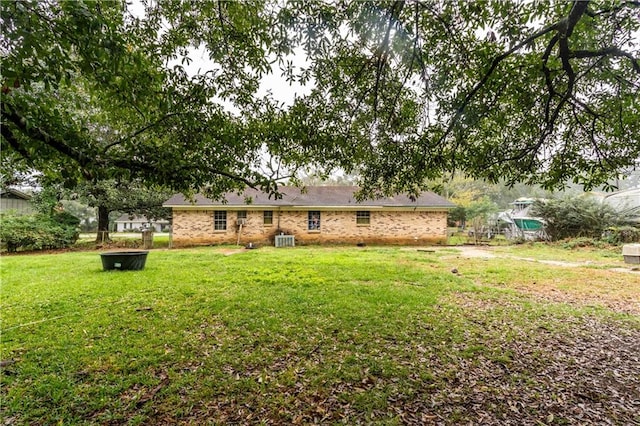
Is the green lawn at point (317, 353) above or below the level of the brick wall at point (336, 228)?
below

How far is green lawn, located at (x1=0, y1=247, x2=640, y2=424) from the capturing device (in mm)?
2646

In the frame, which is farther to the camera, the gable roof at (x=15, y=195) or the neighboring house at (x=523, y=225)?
the gable roof at (x=15, y=195)

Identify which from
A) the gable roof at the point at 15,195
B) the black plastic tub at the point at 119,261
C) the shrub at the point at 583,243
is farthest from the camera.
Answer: the gable roof at the point at 15,195

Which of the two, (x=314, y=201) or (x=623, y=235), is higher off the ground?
(x=314, y=201)

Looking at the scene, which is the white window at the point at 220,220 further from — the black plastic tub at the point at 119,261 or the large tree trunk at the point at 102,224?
the black plastic tub at the point at 119,261

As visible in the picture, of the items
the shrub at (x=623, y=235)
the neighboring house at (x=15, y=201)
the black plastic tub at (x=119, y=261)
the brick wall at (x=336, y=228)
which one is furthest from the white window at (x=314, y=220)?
the neighboring house at (x=15, y=201)

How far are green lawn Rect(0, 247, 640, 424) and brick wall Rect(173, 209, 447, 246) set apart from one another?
29.4ft

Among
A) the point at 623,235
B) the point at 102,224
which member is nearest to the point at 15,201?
the point at 102,224

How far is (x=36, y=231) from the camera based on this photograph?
13609 millimetres

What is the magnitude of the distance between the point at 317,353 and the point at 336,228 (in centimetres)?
1325

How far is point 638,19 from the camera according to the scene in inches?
156

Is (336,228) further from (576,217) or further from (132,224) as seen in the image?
(132,224)

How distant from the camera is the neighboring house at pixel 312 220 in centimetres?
1579

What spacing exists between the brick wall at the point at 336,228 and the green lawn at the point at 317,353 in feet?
29.4
